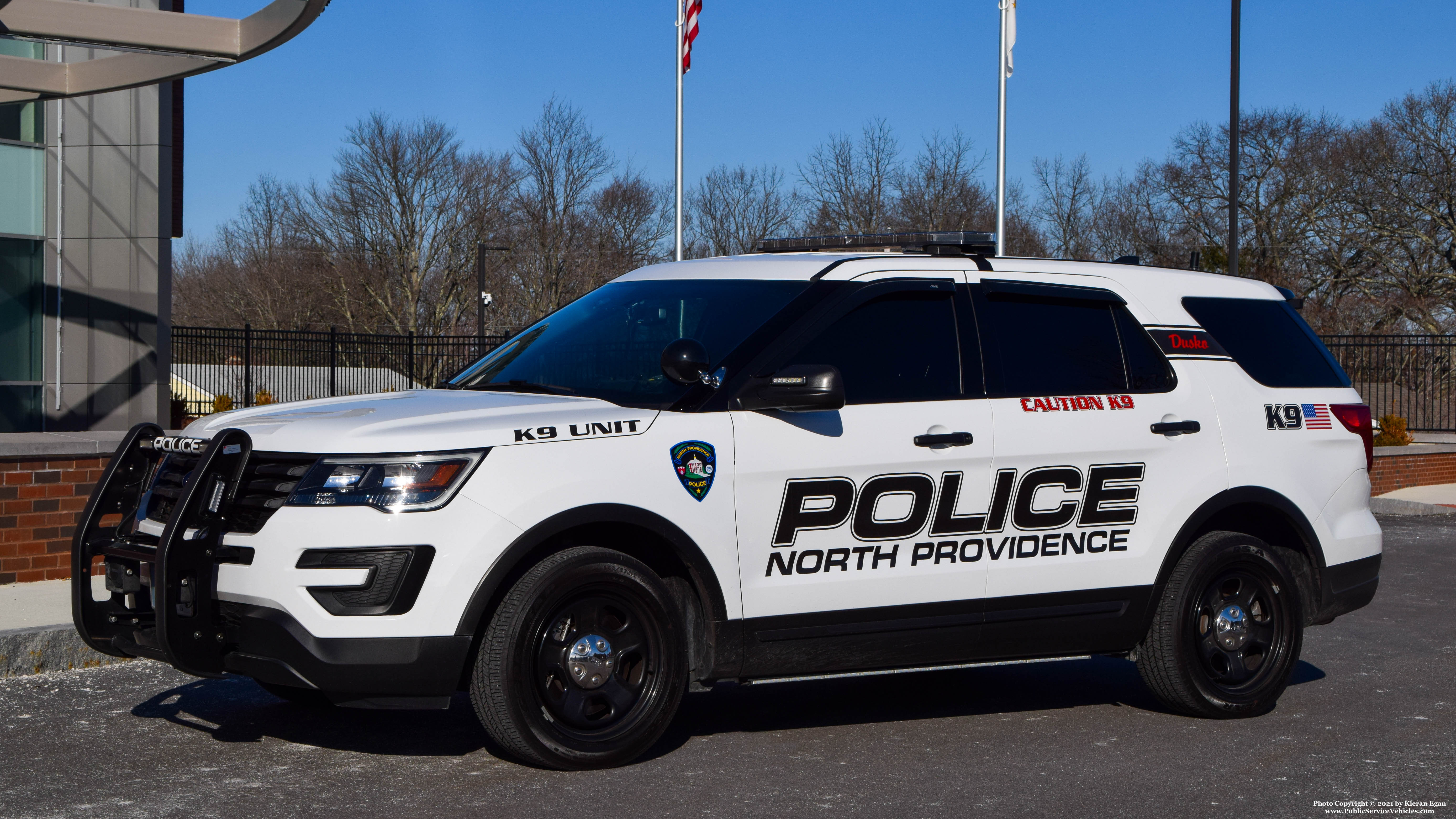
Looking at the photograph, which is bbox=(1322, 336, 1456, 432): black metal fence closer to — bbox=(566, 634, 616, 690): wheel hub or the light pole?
bbox=(566, 634, 616, 690): wheel hub

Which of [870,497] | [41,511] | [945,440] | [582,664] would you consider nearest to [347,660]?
[582,664]

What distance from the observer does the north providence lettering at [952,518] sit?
5.61 meters

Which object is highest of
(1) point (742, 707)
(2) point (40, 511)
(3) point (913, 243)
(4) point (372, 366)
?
(4) point (372, 366)

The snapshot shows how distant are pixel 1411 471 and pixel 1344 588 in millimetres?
14343

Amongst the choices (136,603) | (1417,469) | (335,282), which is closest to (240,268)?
(335,282)

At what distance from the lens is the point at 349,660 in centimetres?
492

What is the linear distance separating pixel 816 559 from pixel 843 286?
1138 millimetres

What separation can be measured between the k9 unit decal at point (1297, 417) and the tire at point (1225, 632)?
1.78ft

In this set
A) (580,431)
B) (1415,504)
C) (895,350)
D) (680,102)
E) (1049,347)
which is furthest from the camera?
(680,102)

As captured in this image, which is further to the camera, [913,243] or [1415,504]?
[1415,504]

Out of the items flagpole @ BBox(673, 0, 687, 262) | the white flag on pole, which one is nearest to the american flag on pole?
flagpole @ BBox(673, 0, 687, 262)

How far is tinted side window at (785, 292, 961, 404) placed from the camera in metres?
5.85

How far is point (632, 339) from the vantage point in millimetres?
6082

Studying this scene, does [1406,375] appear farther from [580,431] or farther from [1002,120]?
[580,431]
